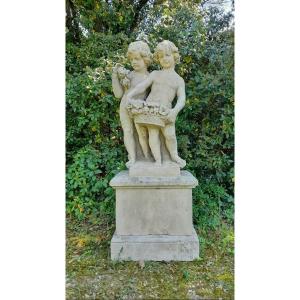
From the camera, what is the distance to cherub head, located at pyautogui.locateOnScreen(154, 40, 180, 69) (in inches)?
110

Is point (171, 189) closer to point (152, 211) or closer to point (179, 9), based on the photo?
point (152, 211)

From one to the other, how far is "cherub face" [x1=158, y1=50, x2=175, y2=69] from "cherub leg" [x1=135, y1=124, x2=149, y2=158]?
57 centimetres

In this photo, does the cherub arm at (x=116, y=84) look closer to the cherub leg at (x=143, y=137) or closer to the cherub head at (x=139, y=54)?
the cherub head at (x=139, y=54)

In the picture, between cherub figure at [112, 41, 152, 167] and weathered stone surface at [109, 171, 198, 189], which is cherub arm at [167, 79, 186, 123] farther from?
weathered stone surface at [109, 171, 198, 189]

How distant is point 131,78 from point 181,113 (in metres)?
1.24

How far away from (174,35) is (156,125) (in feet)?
5.91

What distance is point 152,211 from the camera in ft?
9.46

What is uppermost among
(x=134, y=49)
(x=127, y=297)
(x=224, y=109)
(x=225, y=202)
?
(x=134, y=49)

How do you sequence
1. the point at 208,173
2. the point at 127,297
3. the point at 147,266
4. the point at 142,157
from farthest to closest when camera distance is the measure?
the point at 208,173, the point at 142,157, the point at 147,266, the point at 127,297

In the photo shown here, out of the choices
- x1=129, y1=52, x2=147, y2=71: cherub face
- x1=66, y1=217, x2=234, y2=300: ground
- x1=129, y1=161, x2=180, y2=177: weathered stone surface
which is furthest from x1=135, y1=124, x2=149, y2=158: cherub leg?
x1=66, y1=217, x2=234, y2=300: ground

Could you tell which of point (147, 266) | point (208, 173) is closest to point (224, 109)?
point (208, 173)

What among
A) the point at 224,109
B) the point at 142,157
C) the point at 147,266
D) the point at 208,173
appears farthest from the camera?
the point at 208,173

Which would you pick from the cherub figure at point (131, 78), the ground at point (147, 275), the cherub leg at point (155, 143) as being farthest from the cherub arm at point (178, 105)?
the ground at point (147, 275)

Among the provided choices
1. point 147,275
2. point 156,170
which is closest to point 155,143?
point 156,170
